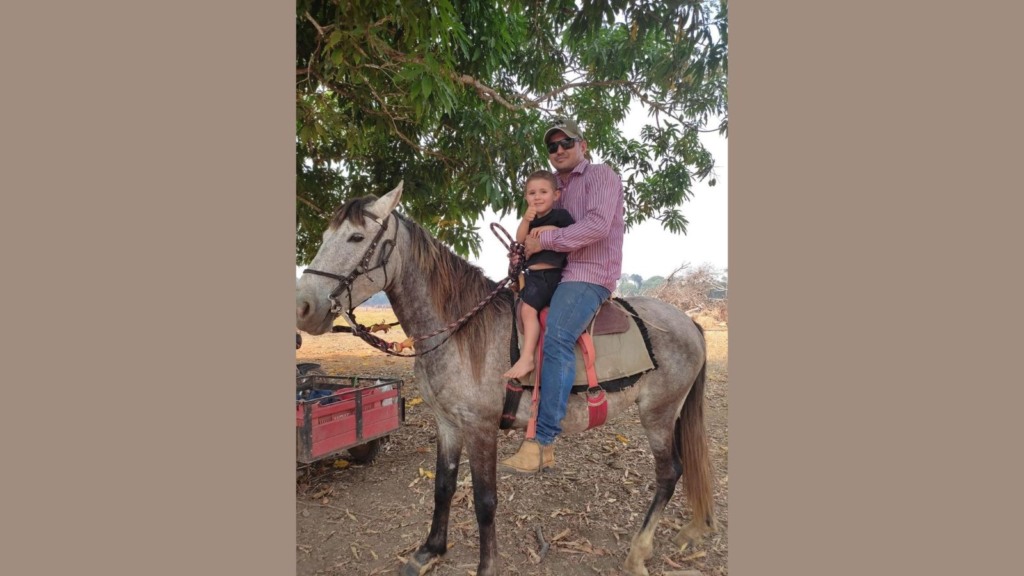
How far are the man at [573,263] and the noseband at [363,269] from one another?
81cm

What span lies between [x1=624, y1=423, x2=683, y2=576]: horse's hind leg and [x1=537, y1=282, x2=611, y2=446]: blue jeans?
0.91 metres

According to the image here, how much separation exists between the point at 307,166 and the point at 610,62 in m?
3.56

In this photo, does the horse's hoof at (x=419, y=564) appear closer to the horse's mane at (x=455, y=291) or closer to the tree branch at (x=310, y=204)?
the horse's mane at (x=455, y=291)

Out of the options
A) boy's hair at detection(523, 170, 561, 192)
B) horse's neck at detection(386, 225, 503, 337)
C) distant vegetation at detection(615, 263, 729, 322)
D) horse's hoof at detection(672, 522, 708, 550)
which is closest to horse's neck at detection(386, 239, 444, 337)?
horse's neck at detection(386, 225, 503, 337)

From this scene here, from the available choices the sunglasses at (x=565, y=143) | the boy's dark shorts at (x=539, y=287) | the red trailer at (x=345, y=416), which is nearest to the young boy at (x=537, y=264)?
the boy's dark shorts at (x=539, y=287)

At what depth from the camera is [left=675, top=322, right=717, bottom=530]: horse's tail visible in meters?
3.23

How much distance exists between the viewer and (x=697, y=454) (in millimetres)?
3277

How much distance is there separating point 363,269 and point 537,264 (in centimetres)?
100

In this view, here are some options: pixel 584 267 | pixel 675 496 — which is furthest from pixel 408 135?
pixel 675 496

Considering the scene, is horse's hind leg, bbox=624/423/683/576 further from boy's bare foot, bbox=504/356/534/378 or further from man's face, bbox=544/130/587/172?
man's face, bbox=544/130/587/172

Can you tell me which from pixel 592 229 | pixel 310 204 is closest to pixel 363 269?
pixel 592 229

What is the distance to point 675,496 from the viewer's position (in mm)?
4027

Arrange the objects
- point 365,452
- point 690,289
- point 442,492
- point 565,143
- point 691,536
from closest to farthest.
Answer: point 565,143, point 442,492, point 691,536, point 365,452, point 690,289

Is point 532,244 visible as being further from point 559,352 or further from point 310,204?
point 310,204
